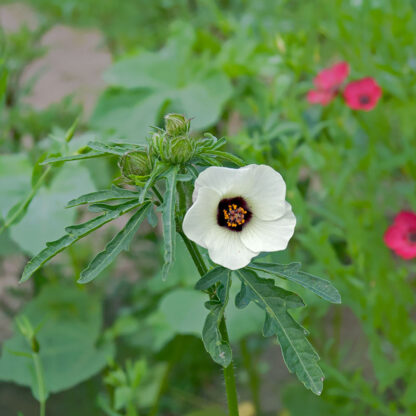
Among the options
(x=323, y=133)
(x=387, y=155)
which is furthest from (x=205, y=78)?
(x=387, y=155)

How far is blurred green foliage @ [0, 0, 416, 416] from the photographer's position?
3.06 ft

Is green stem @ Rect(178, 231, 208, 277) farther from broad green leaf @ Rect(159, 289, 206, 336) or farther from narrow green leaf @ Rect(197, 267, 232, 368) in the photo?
broad green leaf @ Rect(159, 289, 206, 336)

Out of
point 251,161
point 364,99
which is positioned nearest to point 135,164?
point 251,161

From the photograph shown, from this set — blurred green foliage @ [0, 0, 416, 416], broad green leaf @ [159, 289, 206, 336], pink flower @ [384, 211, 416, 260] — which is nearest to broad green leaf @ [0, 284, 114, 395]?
blurred green foliage @ [0, 0, 416, 416]

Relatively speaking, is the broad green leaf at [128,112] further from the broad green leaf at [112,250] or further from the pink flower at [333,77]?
the broad green leaf at [112,250]

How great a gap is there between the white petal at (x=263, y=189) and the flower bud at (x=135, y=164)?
0.23 ft

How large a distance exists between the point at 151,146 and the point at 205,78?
2.84 feet

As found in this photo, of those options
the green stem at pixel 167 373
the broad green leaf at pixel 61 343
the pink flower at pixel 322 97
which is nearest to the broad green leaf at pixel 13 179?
the broad green leaf at pixel 61 343

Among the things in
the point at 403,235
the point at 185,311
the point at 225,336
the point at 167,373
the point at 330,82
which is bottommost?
the point at 167,373

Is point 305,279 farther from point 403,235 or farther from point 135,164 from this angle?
point 403,235

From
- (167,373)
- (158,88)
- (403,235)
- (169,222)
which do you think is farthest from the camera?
(158,88)

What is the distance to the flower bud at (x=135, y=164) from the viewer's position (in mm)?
482

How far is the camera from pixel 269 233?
48 cm

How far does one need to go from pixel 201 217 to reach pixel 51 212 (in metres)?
0.54
